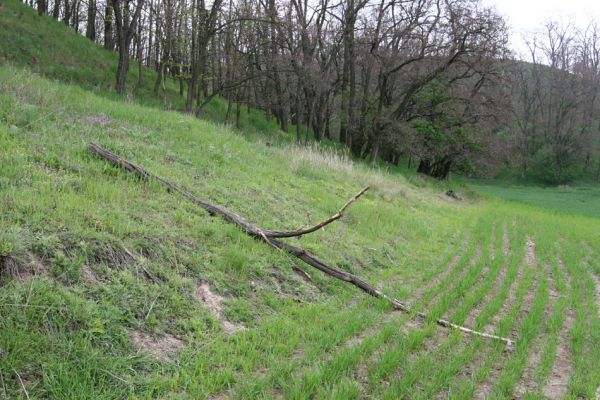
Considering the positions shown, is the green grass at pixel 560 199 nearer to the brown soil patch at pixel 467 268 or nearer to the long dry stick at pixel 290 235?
the brown soil patch at pixel 467 268

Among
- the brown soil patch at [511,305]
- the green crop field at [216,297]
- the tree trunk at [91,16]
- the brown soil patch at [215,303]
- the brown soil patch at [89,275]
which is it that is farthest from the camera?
the tree trunk at [91,16]

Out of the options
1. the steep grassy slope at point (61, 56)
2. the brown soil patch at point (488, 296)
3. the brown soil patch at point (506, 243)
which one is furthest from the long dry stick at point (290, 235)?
the steep grassy slope at point (61, 56)

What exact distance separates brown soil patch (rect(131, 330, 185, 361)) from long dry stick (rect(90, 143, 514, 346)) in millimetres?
2603

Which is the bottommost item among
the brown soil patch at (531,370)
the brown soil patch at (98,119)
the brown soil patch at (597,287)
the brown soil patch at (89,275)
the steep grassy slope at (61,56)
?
the brown soil patch at (597,287)

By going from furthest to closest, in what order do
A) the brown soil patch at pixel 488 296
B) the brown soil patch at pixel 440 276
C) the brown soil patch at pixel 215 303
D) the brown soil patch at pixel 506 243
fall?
1. the brown soil patch at pixel 506 243
2. the brown soil patch at pixel 440 276
3. the brown soil patch at pixel 488 296
4. the brown soil patch at pixel 215 303

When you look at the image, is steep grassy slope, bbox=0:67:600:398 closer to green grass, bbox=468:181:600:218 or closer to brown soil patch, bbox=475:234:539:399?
brown soil patch, bbox=475:234:539:399

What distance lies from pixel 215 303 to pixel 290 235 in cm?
177

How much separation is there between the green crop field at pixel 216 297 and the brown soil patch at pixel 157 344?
2 cm

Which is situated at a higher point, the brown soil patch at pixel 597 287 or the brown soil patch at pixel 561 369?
the brown soil patch at pixel 561 369

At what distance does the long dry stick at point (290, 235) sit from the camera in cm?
580

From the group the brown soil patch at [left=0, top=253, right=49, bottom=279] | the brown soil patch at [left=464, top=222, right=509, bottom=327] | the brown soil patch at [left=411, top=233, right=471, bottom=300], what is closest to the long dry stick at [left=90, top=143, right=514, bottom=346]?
the brown soil patch at [left=464, top=222, right=509, bottom=327]

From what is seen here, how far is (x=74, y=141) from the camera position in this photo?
7.61m

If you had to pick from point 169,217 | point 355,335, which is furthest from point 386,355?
point 169,217

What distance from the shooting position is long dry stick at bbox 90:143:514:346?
19.0 ft
